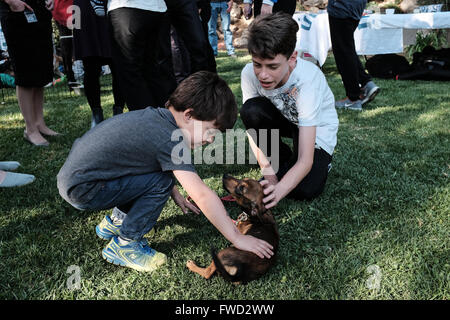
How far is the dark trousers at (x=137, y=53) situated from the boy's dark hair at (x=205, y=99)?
1076 mm

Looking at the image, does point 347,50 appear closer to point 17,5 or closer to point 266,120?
point 266,120

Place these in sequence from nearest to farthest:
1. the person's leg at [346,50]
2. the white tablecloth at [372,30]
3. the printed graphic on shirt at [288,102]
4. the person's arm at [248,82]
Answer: the printed graphic on shirt at [288,102], the person's arm at [248,82], the person's leg at [346,50], the white tablecloth at [372,30]

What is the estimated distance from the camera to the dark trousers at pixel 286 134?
2.35 m

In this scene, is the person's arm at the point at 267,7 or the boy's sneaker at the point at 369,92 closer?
the person's arm at the point at 267,7

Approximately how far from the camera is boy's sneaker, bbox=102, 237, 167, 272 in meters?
1.76

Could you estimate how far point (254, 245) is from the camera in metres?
1.63

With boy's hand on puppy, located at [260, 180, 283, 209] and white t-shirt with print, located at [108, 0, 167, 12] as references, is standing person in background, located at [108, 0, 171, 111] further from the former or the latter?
boy's hand on puppy, located at [260, 180, 283, 209]

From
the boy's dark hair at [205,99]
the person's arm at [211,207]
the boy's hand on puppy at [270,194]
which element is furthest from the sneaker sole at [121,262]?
the boy's dark hair at [205,99]

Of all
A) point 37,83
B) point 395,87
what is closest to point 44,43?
point 37,83

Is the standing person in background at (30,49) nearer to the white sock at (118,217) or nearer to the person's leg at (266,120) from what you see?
the white sock at (118,217)

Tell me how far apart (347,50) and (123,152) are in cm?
360

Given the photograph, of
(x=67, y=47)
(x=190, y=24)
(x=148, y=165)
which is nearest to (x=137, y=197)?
(x=148, y=165)

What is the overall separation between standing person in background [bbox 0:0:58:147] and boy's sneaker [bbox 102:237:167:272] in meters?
2.05

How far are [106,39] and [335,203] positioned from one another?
9.03ft
